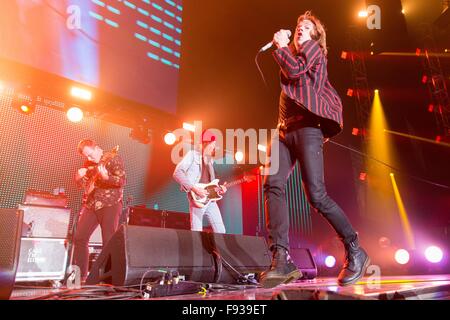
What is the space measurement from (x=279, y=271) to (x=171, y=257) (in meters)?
0.76

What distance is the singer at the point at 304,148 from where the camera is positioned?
2.06 metres

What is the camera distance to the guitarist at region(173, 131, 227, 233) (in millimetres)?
4320

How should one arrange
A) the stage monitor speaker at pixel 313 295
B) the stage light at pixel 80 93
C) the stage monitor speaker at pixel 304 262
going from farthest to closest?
the stage light at pixel 80 93 → the stage monitor speaker at pixel 304 262 → the stage monitor speaker at pixel 313 295

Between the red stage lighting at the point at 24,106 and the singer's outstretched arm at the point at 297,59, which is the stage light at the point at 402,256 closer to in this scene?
the singer's outstretched arm at the point at 297,59

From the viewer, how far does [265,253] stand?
304 cm

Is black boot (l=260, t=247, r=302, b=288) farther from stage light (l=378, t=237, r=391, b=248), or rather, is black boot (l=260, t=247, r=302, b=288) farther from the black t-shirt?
stage light (l=378, t=237, r=391, b=248)

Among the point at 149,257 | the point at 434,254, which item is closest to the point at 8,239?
the point at 149,257

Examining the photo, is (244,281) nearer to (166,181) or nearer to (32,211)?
(32,211)

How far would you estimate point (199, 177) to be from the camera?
468cm

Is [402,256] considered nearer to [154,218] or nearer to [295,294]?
[154,218]

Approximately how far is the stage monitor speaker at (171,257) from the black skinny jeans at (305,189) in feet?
1.98

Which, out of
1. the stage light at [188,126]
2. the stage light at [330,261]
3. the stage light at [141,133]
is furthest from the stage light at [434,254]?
the stage light at [141,133]

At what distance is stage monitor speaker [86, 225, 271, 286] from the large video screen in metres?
3.83
